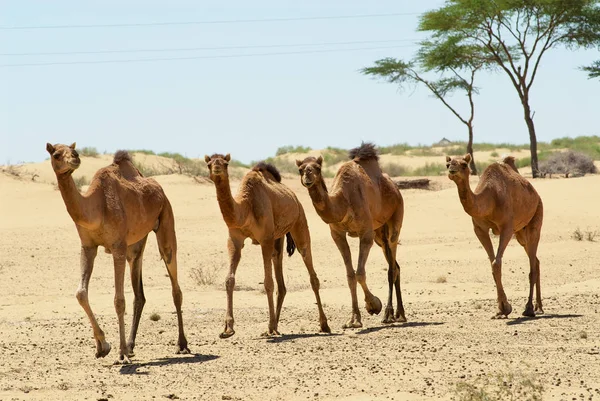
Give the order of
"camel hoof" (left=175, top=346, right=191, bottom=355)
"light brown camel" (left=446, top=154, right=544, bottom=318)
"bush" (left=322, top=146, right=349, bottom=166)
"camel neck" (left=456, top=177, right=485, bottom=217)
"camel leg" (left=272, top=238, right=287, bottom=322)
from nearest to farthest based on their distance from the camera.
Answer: "camel hoof" (left=175, top=346, right=191, bottom=355)
"camel neck" (left=456, top=177, right=485, bottom=217)
"light brown camel" (left=446, top=154, right=544, bottom=318)
"camel leg" (left=272, top=238, right=287, bottom=322)
"bush" (left=322, top=146, right=349, bottom=166)

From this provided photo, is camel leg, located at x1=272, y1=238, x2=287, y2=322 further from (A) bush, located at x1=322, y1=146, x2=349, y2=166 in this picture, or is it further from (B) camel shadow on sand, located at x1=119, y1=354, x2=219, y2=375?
(A) bush, located at x1=322, y1=146, x2=349, y2=166

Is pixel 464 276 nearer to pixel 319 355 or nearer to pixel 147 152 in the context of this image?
pixel 319 355

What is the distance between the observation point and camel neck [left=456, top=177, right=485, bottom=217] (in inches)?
568

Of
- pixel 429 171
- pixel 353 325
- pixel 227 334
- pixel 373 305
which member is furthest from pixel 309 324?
pixel 429 171

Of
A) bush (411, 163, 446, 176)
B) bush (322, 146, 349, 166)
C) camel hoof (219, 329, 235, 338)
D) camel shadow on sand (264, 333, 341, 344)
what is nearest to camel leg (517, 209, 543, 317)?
camel shadow on sand (264, 333, 341, 344)

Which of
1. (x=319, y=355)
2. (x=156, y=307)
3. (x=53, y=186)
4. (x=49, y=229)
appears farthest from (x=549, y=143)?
(x=319, y=355)

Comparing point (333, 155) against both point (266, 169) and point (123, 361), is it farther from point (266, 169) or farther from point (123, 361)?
point (123, 361)

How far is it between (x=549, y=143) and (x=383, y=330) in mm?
63515

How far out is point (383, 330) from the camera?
1418 cm

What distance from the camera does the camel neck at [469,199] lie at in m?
14.4

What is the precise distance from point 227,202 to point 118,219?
1.59 meters

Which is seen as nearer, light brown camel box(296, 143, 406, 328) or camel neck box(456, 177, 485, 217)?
light brown camel box(296, 143, 406, 328)

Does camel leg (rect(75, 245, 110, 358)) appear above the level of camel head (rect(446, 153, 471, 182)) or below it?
below

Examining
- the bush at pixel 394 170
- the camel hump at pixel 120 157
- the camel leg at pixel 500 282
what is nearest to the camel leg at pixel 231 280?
the camel hump at pixel 120 157
